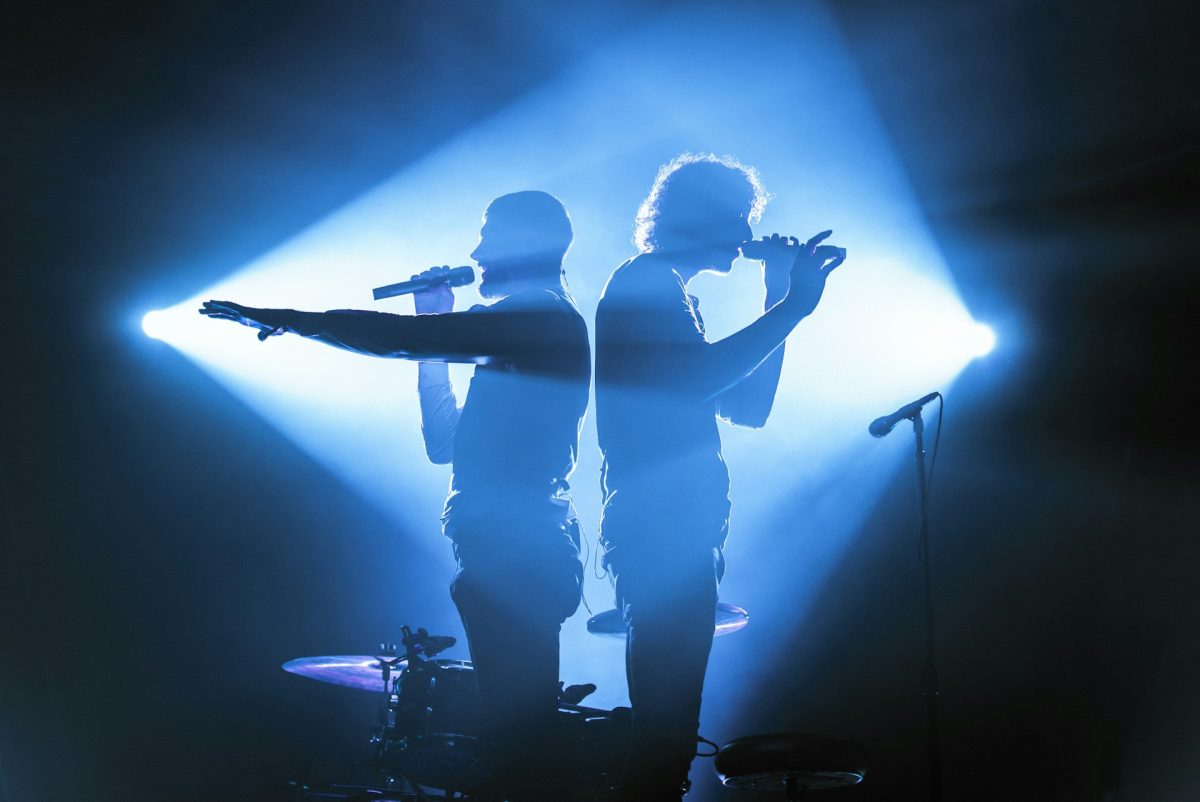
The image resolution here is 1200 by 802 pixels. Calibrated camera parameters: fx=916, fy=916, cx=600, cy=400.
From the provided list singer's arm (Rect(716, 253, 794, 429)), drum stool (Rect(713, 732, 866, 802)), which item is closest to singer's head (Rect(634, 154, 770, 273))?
singer's arm (Rect(716, 253, 794, 429))

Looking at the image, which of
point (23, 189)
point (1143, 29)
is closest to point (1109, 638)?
point (1143, 29)

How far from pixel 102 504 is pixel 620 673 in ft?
7.23

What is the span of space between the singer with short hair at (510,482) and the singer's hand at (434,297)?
0.52 metres

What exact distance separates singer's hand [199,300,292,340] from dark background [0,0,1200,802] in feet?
6.98

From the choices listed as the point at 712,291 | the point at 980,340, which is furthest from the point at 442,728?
the point at 980,340

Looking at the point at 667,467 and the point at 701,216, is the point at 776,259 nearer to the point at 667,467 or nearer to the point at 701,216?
the point at 701,216

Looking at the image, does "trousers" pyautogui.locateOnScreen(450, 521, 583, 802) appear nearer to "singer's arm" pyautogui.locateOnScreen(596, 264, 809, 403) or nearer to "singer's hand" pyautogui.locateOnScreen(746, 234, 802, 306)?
"singer's arm" pyautogui.locateOnScreen(596, 264, 809, 403)

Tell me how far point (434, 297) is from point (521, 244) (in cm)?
46

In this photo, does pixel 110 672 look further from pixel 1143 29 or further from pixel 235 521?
pixel 1143 29

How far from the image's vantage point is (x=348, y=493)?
13.5ft

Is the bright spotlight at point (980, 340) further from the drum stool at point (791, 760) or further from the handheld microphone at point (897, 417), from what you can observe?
A: the drum stool at point (791, 760)

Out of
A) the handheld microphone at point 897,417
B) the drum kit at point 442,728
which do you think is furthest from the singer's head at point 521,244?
the handheld microphone at point 897,417

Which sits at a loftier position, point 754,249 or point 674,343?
point 754,249

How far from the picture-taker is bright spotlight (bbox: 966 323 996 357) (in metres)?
4.06
